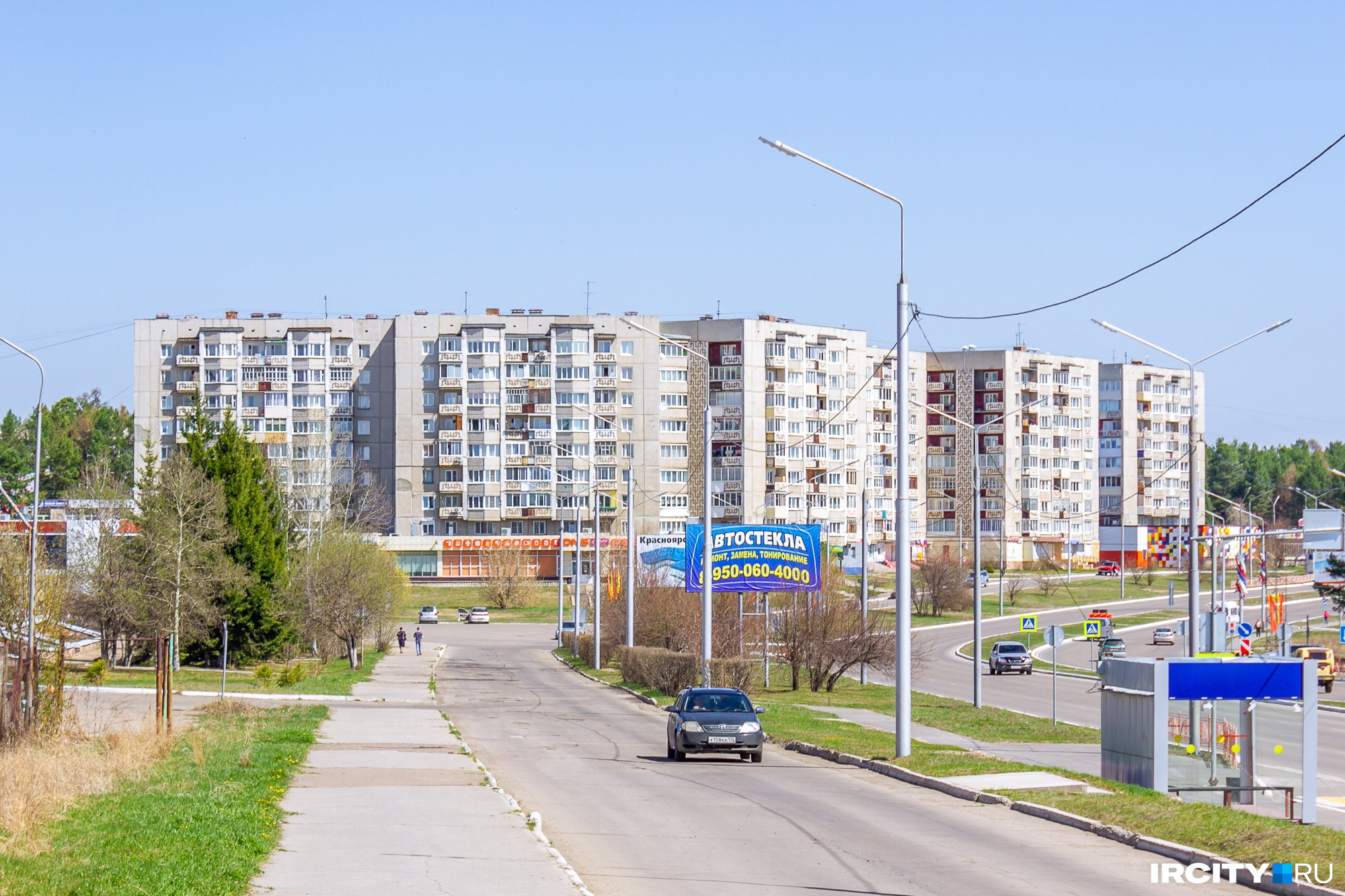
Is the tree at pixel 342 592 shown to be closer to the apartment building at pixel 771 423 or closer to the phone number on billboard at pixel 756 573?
the phone number on billboard at pixel 756 573

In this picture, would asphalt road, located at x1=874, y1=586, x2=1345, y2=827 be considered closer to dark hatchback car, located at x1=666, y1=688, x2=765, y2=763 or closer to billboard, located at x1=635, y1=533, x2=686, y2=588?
dark hatchback car, located at x1=666, y1=688, x2=765, y2=763

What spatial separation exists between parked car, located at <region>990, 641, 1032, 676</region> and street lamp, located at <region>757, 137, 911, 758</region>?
43.3 m

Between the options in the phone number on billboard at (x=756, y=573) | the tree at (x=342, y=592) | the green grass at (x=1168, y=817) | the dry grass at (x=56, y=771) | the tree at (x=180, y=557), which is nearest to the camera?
the green grass at (x=1168, y=817)

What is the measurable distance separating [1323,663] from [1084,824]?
46.5 metres

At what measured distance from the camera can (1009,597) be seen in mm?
106500

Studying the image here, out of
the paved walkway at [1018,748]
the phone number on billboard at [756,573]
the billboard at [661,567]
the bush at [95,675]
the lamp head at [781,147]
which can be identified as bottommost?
the bush at [95,675]

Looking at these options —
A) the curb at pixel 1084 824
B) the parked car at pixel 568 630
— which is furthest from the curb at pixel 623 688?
the curb at pixel 1084 824

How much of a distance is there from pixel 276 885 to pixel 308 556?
57694mm

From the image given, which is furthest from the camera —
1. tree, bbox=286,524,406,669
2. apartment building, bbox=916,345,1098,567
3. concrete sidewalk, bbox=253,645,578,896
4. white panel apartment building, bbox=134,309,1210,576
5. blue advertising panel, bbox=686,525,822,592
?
apartment building, bbox=916,345,1098,567

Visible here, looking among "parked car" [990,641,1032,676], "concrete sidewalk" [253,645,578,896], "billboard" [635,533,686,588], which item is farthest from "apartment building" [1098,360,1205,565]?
"concrete sidewalk" [253,645,578,896]

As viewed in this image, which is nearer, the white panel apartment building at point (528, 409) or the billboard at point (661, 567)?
the billboard at point (661, 567)

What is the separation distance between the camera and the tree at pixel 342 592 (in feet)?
195

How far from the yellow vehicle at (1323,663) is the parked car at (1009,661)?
1162 cm

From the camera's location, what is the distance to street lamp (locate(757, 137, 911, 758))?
71.1 ft
